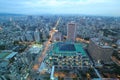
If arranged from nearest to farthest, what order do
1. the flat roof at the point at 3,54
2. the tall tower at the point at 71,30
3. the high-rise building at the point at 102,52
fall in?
the high-rise building at the point at 102,52 < the flat roof at the point at 3,54 < the tall tower at the point at 71,30

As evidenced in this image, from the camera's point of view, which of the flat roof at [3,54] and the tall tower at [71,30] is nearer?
the flat roof at [3,54]

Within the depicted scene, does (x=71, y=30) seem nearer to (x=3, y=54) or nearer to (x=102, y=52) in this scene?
(x=102, y=52)

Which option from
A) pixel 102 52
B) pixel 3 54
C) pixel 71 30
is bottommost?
pixel 3 54

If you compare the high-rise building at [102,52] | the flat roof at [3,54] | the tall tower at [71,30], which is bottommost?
the flat roof at [3,54]

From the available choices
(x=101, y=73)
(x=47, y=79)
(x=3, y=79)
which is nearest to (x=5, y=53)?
(x=3, y=79)

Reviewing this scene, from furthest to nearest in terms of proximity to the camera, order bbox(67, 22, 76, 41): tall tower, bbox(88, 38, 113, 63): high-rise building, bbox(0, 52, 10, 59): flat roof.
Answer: bbox(67, 22, 76, 41): tall tower < bbox(0, 52, 10, 59): flat roof < bbox(88, 38, 113, 63): high-rise building

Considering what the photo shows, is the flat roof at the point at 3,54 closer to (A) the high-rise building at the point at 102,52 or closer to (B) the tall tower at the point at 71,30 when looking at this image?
(B) the tall tower at the point at 71,30

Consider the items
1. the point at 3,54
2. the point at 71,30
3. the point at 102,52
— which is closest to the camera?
the point at 102,52

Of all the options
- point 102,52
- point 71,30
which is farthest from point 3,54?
point 102,52

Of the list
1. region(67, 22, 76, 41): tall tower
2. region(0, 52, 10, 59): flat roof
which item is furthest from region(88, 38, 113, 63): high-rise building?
region(0, 52, 10, 59): flat roof

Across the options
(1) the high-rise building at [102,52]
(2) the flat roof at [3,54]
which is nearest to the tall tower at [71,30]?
(1) the high-rise building at [102,52]

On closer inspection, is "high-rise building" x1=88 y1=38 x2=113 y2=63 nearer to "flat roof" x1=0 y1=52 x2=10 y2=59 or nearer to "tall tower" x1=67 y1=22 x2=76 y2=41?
"tall tower" x1=67 y1=22 x2=76 y2=41
